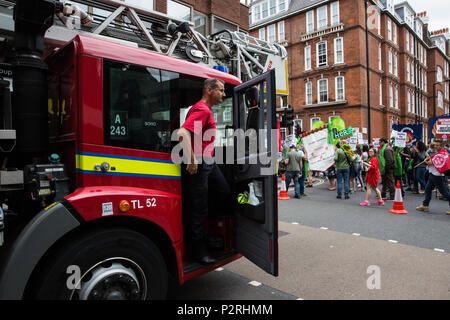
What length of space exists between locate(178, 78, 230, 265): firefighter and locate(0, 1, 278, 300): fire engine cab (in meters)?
0.14

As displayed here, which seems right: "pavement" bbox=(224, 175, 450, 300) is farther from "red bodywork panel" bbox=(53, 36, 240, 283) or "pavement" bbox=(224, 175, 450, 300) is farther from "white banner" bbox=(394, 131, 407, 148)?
"white banner" bbox=(394, 131, 407, 148)

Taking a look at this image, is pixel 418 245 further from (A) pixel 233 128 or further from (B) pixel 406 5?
(B) pixel 406 5

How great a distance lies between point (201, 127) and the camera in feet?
9.57

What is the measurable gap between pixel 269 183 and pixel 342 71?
1088 inches

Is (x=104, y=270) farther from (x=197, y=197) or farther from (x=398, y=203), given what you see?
(x=398, y=203)

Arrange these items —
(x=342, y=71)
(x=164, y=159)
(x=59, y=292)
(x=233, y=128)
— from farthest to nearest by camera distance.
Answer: (x=342, y=71)
(x=233, y=128)
(x=164, y=159)
(x=59, y=292)

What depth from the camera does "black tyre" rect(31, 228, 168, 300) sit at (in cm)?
208

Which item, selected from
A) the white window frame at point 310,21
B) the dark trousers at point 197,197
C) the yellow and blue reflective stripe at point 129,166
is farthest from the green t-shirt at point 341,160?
the white window frame at point 310,21

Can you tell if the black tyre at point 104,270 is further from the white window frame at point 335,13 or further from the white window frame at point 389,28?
the white window frame at point 389,28

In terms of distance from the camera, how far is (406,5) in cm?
3541

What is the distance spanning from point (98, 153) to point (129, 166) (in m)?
0.27

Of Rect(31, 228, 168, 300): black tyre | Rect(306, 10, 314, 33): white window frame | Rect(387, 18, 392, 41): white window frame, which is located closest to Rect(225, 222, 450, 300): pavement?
Rect(31, 228, 168, 300): black tyre
